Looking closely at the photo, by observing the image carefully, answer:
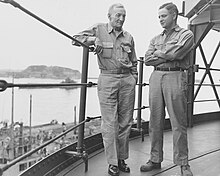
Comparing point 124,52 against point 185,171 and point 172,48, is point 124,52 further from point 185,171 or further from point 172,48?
point 185,171

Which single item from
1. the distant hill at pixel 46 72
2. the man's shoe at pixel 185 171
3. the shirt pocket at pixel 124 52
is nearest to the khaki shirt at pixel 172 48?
the shirt pocket at pixel 124 52

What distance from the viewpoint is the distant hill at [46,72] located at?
162 centimetres

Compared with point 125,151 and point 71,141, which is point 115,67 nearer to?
point 125,151

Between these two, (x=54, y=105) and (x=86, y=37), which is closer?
(x=86, y=37)

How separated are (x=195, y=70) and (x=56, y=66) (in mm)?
2353

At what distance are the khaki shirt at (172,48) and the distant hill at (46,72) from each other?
1.83 feet

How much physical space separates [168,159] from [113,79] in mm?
917

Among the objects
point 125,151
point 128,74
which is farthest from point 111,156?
point 128,74

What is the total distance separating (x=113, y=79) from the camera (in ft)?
6.42

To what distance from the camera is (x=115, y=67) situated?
6.43 feet

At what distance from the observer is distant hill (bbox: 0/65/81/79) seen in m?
1.62

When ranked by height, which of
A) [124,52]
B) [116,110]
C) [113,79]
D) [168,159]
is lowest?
[168,159]

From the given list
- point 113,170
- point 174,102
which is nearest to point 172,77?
point 174,102

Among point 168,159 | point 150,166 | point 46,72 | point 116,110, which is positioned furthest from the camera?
point 168,159
